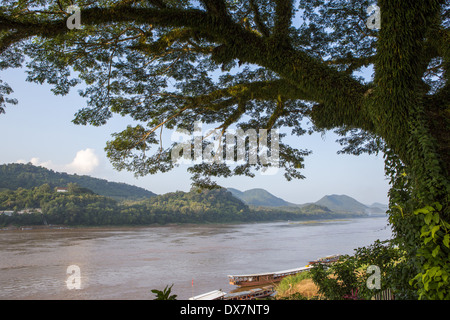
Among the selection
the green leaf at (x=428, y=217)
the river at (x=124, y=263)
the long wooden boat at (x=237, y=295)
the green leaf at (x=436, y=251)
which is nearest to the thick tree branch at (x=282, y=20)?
the green leaf at (x=428, y=217)

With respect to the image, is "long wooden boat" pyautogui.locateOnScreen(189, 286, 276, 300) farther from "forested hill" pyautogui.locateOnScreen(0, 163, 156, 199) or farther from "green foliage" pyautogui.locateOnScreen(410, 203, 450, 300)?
"forested hill" pyautogui.locateOnScreen(0, 163, 156, 199)

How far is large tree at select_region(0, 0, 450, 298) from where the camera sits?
9.22ft

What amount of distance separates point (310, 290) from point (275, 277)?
592cm

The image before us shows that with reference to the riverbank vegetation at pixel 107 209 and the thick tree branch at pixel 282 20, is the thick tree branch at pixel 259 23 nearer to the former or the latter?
the thick tree branch at pixel 282 20

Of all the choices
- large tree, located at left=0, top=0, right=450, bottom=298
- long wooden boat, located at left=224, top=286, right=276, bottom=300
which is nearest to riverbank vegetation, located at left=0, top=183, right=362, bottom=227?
long wooden boat, located at left=224, top=286, right=276, bottom=300

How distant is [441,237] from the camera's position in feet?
8.23

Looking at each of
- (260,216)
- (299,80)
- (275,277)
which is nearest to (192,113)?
(299,80)

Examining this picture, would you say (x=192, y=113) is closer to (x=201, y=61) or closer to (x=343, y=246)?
(x=201, y=61)

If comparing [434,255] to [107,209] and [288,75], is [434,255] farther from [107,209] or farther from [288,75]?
[107,209]

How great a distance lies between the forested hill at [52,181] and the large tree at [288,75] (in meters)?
31.8

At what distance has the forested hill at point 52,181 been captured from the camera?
108 feet

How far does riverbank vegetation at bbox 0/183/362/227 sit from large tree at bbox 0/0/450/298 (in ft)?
95.6

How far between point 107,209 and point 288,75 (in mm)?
35593
